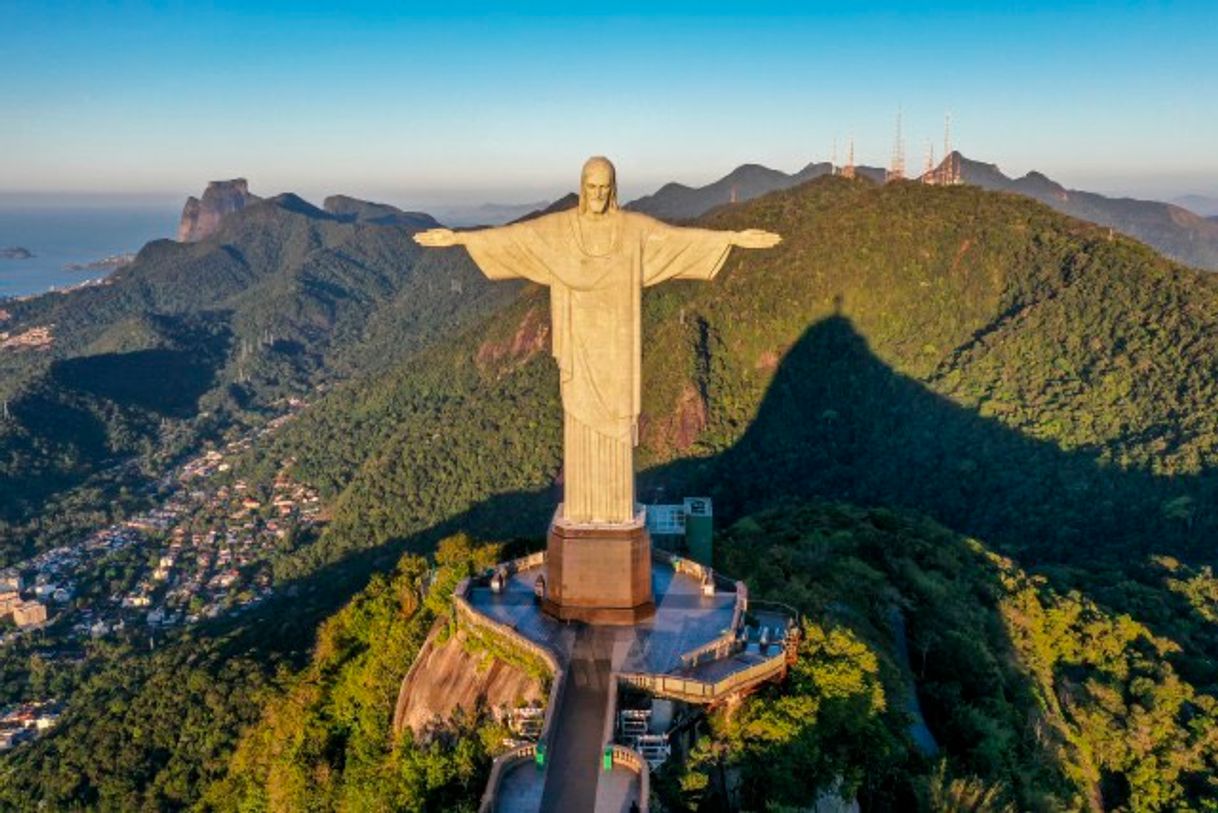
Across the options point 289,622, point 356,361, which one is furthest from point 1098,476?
point 356,361

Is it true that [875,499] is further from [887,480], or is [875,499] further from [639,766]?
[639,766]

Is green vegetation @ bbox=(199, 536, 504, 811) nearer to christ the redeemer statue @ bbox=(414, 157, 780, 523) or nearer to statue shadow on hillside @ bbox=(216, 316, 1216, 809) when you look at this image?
christ the redeemer statue @ bbox=(414, 157, 780, 523)

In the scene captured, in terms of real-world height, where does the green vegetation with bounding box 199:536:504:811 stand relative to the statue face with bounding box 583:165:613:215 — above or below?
below

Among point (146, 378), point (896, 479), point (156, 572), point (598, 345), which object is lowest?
point (156, 572)

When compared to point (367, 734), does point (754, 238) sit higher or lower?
higher

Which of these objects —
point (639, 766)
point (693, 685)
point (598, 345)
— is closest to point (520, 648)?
point (693, 685)

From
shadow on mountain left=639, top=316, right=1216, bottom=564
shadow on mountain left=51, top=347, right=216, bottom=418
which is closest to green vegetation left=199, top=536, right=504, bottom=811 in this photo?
shadow on mountain left=639, top=316, right=1216, bottom=564

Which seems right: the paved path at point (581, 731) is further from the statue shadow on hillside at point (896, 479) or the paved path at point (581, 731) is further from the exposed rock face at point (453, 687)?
the statue shadow on hillside at point (896, 479)
